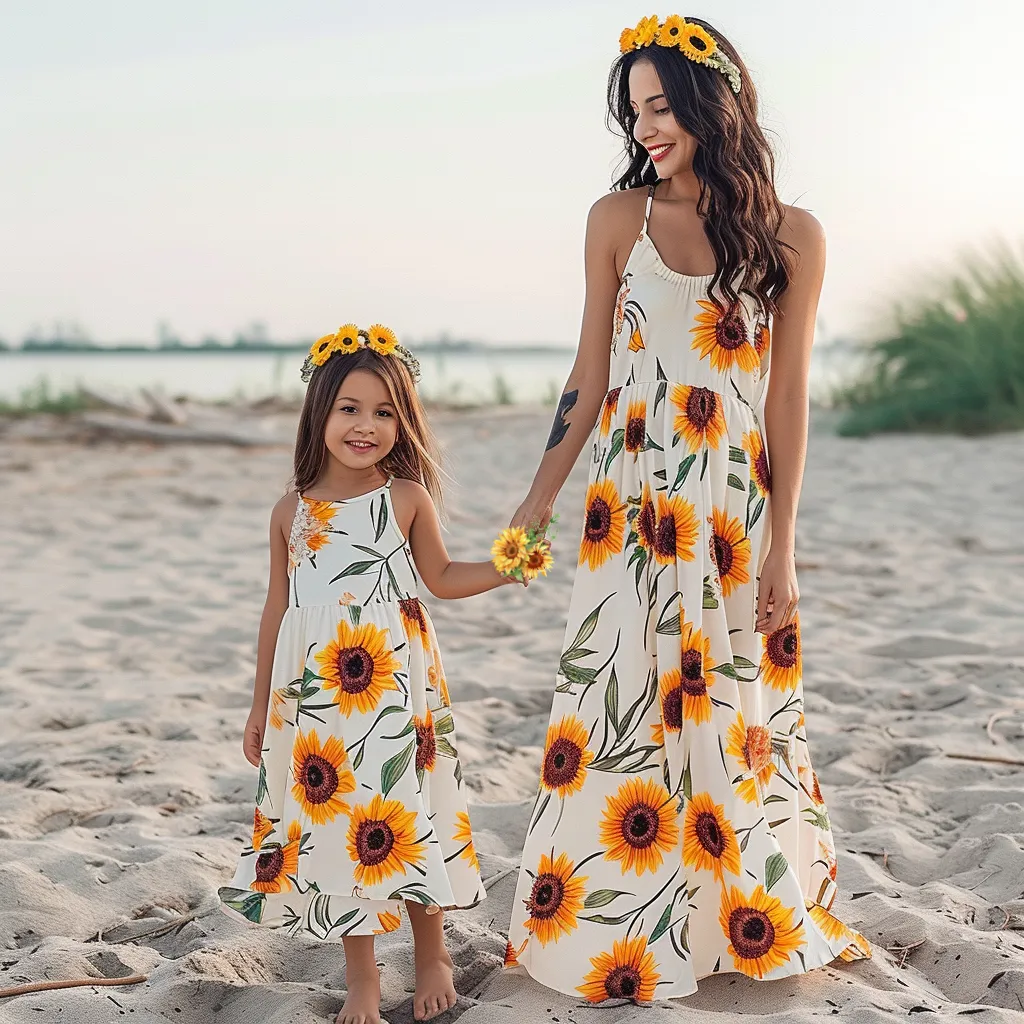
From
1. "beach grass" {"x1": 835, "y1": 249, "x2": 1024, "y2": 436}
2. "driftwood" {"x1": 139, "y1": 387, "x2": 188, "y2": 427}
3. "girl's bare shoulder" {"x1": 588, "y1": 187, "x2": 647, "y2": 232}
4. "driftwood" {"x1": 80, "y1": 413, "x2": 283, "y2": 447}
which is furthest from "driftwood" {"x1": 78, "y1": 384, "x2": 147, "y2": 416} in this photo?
"girl's bare shoulder" {"x1": 588, "y1": 187, "x2": 647, "y2": 232}

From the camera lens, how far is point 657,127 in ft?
7.70

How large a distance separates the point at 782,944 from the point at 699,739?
406 millimetres

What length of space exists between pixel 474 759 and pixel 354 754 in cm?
154

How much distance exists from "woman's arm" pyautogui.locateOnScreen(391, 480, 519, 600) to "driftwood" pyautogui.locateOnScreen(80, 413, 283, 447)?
30.4 feet

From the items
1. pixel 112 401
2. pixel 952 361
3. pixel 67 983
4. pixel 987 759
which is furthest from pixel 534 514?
pixel 112 401

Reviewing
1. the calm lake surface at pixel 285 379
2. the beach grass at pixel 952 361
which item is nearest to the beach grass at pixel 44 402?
the calm lake surface at pixel 285 379

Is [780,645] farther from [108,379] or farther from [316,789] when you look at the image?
[108,379]

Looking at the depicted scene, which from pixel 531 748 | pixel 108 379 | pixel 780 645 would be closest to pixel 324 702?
pixel 780 645

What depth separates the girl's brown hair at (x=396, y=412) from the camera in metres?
A: 2.37

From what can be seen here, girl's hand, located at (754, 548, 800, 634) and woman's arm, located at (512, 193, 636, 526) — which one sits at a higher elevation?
woman's arm, located at (512, 193, 636, 526)

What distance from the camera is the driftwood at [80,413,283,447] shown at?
11.4 metres

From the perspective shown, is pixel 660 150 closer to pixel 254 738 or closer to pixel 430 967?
pixel 254 738

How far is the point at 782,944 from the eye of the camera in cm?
233

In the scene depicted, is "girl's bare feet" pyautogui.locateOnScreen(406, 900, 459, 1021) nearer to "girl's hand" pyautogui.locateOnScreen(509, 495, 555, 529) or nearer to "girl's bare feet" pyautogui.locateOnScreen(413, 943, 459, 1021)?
"girl's bare feet" pyautogui.locateOnScreen(413, 943, 459, 1021)
